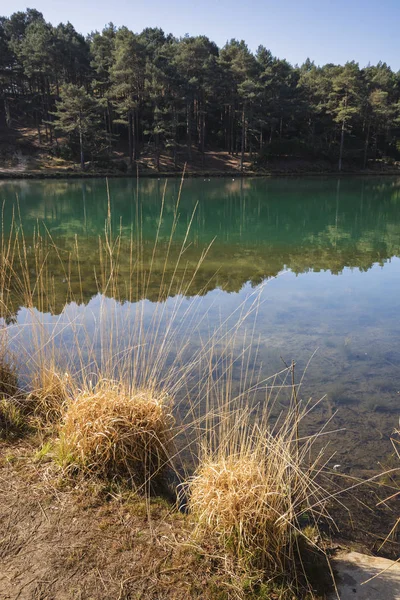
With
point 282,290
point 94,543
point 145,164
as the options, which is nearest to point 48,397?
point 94,543

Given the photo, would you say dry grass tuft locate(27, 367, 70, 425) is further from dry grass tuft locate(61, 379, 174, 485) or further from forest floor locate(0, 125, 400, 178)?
forest floor locate(0, 125, 400, 178)

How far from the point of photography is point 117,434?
2.63 meters

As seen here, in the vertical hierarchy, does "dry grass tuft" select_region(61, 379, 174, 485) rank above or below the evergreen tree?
below

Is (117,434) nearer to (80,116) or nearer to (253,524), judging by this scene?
(253,524)

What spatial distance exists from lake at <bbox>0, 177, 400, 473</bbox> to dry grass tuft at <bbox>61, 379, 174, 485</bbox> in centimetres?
72

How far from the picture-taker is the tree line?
125ft

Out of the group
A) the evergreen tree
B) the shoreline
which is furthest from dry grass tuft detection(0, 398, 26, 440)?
the evergreen tree

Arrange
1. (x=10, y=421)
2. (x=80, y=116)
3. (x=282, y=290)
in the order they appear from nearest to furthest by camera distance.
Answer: (x=10, y=421), (x=282, y=290), (x=80, y=116)

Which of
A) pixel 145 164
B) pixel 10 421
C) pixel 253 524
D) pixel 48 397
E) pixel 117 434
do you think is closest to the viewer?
pixel 253 524

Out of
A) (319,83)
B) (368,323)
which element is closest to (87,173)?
(319,83)

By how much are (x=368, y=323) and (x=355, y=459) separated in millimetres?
3611

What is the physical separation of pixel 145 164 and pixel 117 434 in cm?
4010

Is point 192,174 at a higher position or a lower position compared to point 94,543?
higher

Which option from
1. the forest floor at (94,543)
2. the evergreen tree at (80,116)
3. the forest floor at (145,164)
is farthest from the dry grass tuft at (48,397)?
the evergreen tree at (80,116)
